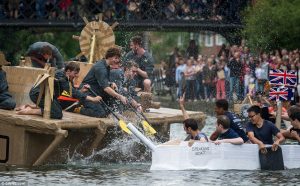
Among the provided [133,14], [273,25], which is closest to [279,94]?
[273,25]

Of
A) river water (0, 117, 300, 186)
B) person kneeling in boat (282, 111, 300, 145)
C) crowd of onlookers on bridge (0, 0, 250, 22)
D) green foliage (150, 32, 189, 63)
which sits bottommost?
river water (0, 117, 300, 186)

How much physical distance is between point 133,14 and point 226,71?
3604 millimetres

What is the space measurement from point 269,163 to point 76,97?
11.1ft

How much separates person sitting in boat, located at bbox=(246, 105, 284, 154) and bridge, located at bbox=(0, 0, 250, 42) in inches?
849

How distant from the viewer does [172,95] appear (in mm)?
49625

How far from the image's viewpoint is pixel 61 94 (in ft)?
73.4

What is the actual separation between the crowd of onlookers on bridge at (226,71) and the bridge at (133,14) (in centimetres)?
125

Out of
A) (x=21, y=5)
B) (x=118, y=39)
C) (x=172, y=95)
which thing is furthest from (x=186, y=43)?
(x=21, y=5)

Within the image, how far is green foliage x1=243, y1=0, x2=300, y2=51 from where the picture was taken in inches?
1656

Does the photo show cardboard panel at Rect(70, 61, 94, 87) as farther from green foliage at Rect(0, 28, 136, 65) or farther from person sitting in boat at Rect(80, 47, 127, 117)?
green foliage at Rect(0, 28, 136, 65)

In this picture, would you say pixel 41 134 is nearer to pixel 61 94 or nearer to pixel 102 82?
pixel 61 94

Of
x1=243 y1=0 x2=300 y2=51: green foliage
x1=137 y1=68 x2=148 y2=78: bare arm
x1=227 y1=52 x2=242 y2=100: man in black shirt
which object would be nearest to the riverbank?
x1=227 y1=52 x2=242 y2=100: man in black shirt

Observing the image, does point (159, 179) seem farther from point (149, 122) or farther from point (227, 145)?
point (149, 122)

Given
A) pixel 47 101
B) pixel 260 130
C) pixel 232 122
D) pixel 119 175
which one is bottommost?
pixel 119 175
